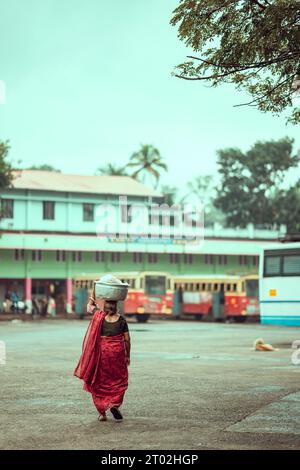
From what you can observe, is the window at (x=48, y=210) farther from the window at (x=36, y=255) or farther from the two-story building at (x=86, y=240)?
the window at (x=36, y=255)

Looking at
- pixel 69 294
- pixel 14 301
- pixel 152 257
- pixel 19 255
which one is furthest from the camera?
pixel 152 257

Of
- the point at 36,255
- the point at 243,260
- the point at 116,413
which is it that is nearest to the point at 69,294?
the point at 36,255

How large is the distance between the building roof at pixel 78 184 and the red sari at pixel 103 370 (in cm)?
5063

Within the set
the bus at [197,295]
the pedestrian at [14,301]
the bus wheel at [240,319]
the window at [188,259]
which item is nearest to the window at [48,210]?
the pedestrian at [14,301]

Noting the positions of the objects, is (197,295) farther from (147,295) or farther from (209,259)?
(209,259)

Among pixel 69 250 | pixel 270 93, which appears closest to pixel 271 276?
pixel 270 93

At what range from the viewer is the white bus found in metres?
28.3

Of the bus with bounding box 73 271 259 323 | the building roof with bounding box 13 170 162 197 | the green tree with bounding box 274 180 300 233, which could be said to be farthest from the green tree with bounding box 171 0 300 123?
the green tree with bounding box 274 180 300 233

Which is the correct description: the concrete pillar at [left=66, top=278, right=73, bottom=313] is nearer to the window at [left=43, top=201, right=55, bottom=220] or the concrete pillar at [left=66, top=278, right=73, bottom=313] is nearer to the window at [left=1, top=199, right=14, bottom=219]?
the window at [left=43, top=201, right=55, bottom=220]

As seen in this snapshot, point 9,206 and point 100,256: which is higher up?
point 9,206

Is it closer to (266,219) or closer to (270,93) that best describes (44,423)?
(270,93)

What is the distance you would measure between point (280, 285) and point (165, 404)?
18.2 metres

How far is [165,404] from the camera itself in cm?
1178
